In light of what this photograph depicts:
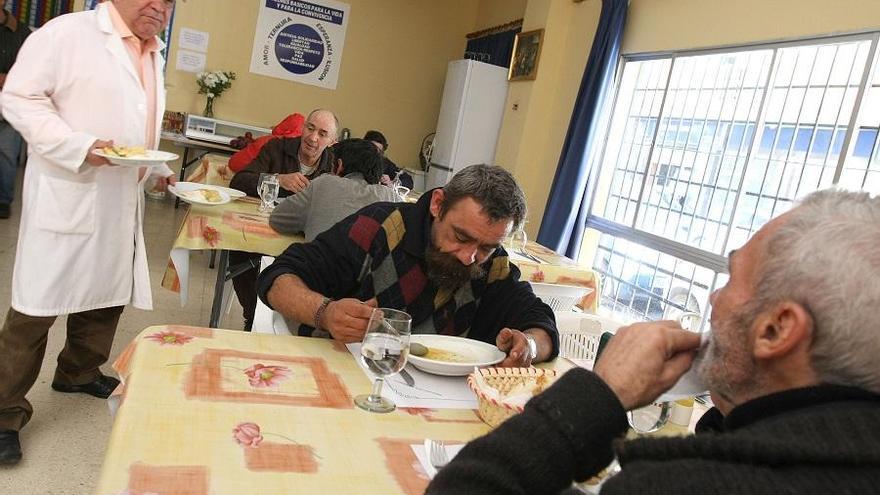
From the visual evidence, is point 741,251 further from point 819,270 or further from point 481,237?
point 481,237

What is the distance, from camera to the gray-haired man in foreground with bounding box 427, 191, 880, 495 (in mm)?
564

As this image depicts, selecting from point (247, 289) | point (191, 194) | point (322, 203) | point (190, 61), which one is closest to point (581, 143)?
point (247, 289)

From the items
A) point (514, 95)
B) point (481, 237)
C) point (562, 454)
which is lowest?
point (562, 454)

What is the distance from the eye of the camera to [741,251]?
2.64 ft

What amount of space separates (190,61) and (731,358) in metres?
7.23

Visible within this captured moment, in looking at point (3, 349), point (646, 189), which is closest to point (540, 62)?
point (646, 189)

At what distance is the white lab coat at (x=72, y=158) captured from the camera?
1866 mm

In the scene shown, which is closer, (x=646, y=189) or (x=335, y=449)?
(x=335, y=449)

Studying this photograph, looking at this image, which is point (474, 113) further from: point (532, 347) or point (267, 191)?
point (532, 347)

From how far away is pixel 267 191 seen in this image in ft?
9.61

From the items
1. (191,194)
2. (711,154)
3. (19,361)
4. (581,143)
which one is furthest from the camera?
(581,143)

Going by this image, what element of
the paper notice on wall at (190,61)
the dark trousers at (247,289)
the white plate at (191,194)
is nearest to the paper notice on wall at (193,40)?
the paper notice on wall at (190,61)

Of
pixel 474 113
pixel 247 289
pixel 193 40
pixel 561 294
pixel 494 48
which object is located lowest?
pixel 247 289

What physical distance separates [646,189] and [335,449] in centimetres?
429
